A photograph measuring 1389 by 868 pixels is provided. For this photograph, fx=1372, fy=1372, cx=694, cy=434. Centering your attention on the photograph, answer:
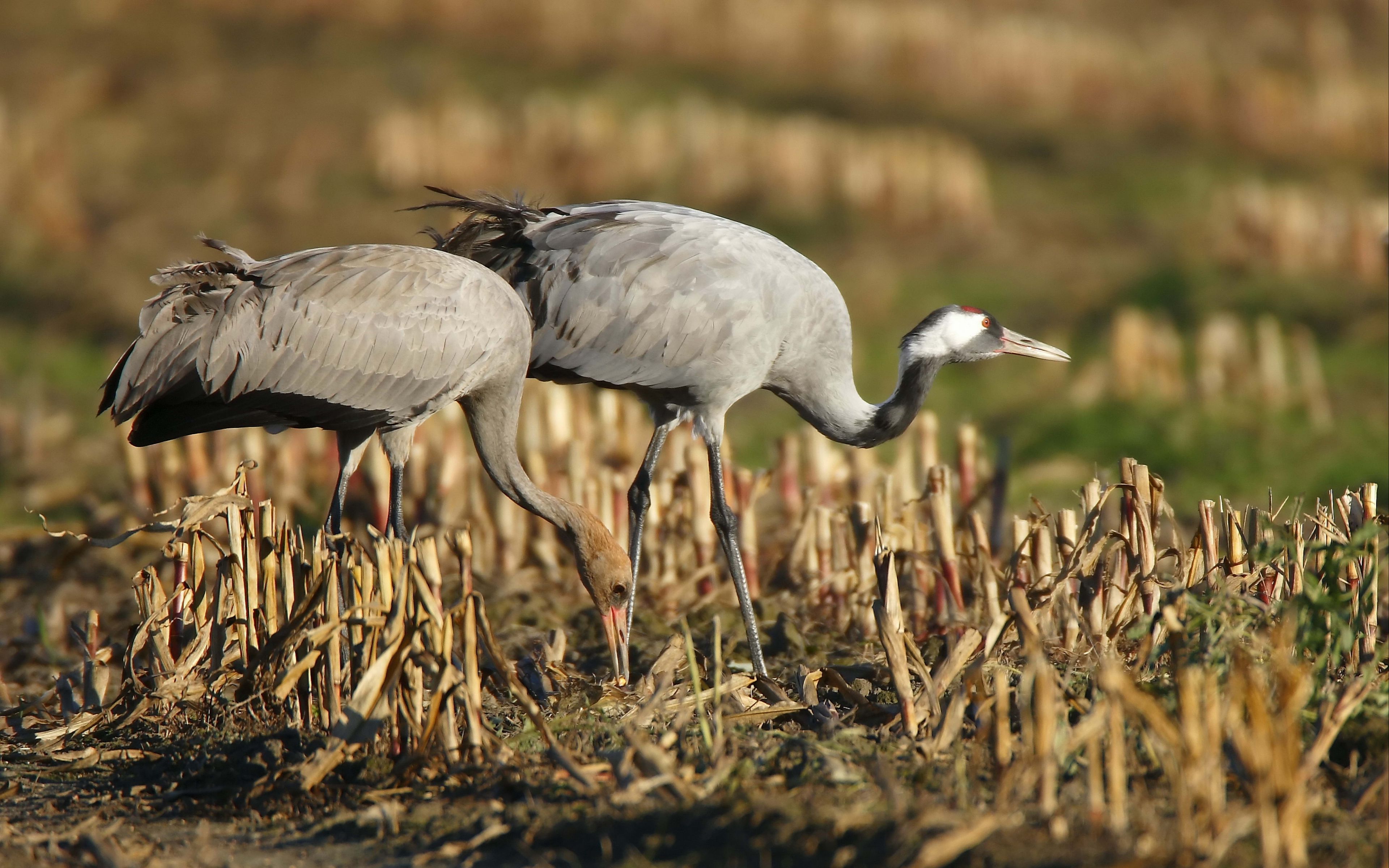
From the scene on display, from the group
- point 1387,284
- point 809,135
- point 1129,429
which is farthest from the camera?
point 809,135

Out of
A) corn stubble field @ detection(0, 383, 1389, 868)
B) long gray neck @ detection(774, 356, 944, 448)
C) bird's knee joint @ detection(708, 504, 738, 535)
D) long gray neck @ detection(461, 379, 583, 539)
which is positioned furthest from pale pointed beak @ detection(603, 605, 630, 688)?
long gray neck @ detection(774, 356, 944, 448)

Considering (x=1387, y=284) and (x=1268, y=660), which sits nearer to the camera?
(x=1268, y=660)

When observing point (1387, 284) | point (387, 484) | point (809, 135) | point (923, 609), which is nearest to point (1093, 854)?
point (923, 609)

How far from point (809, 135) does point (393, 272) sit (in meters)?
13.9

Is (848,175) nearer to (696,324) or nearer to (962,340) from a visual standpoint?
(962,340)

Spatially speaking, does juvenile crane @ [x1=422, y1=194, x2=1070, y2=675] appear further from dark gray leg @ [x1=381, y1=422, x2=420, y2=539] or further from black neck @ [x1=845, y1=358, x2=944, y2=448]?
dark gray leg @ [x1=381, y1=422, x2=420, y2=539]

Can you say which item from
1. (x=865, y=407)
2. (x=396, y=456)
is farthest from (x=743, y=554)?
(x=396, y=456)

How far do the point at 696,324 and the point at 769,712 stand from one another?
6.07 feet

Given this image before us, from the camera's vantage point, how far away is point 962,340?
5.96 m

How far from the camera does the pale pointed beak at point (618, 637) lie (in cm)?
535

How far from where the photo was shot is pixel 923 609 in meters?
5.86

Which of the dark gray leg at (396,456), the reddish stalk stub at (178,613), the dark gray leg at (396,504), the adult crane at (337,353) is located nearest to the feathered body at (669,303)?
the adult crane at (337,353)

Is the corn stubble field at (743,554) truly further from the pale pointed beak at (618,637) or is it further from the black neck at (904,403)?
the black neck at (904,403)

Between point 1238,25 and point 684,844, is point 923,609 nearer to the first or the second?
point 684,844
